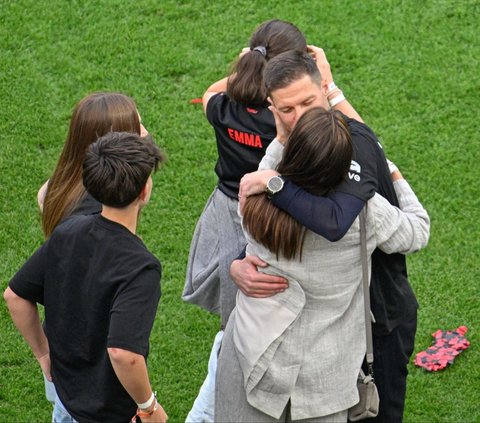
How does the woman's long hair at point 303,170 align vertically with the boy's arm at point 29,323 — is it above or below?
above

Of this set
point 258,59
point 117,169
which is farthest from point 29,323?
point 258,59

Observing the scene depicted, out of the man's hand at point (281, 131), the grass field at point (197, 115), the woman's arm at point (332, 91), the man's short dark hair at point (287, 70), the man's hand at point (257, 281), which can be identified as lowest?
the grass field at point (197, 115)

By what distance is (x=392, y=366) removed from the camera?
13.3ft

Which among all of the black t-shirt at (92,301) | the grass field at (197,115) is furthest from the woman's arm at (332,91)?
the grass field at (197,115)

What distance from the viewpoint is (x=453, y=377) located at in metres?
5.61

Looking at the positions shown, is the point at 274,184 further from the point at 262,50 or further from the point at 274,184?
the point at 262,50

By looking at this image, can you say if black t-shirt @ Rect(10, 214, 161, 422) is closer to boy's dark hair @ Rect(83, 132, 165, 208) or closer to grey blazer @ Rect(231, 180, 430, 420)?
boy's dark hair @ Rect(83, 132, 165, 208)

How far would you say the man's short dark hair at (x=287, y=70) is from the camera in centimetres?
399

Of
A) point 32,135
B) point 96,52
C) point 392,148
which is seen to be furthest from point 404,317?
point 96,52

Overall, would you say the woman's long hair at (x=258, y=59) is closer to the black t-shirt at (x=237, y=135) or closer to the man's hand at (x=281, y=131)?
the black t-shirt at (x=237, y=135)

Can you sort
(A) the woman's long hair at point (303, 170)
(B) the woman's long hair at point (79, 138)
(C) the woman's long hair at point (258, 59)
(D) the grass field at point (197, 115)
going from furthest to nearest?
1. (D) the grass field at point (197, 115)
2. (C) the woman's long hair at point (258, 59)
3. (B) the woman's long hair at point (79, 138)
4. (A) the woman's long hair at point (303, 170)

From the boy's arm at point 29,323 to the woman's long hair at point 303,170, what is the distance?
93 centimetres

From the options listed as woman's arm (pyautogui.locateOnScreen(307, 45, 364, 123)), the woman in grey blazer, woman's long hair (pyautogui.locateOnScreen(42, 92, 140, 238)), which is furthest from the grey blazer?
woman's long hair (pyautogui.locateOnScreen(42, 92, 140, 238))

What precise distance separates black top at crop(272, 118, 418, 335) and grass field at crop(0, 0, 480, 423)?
167 centimetres
